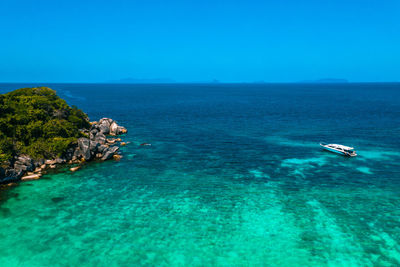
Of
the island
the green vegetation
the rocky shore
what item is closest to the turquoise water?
the rocky shore

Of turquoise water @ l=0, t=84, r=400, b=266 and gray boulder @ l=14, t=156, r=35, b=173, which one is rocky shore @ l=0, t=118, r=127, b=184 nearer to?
gray boulder @ l=14, t=156, r=35, b=173

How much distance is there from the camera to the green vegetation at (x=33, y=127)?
54.6m

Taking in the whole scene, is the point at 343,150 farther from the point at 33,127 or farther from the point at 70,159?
the point at 33,127

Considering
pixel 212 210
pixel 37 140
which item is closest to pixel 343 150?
pixel 212 210

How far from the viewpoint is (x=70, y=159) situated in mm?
59719

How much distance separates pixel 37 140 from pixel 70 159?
762cm

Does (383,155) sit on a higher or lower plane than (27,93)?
lower

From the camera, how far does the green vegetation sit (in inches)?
2148

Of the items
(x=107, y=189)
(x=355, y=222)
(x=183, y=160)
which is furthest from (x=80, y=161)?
(x=355, y=222)

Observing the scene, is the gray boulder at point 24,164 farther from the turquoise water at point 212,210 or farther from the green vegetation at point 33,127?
the turquoise water at point 212,210

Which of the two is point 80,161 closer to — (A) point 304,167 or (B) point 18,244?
(B) point 18,244

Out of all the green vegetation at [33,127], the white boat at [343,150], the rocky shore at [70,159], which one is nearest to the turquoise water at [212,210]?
the white boat at [343,150]

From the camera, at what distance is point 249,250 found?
102ft

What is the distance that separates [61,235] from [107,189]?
550 inches
